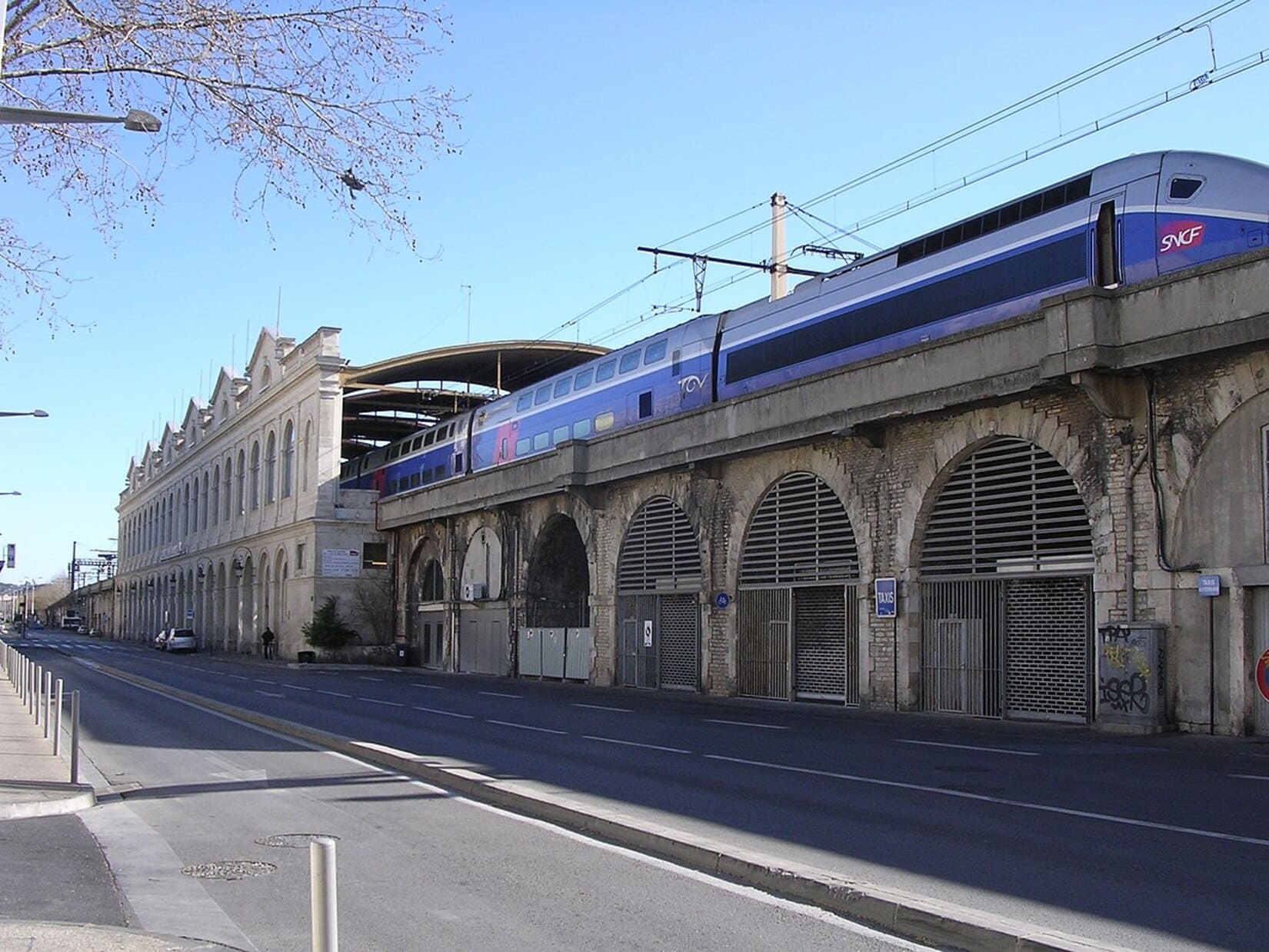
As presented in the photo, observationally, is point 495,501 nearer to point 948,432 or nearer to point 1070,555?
point 948,432

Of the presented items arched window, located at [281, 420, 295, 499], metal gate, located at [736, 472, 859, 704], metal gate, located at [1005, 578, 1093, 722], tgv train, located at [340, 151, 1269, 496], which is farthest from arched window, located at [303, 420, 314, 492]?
metal gate, located at [1005, 578, 1093, 722]

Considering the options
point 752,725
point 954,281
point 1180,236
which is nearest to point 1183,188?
point 1180,236

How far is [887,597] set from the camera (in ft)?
82.4

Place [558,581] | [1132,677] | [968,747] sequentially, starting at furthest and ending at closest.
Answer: [558,581] → [1132,677] → [968,747]

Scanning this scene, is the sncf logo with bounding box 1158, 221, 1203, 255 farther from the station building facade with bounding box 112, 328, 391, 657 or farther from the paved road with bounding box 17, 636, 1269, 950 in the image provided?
the station building facade with bounding box 112, 328, 391, 657

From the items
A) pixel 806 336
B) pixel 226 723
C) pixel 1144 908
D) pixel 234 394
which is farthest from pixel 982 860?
pixel 234 394

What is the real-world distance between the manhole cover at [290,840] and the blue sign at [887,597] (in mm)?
16439

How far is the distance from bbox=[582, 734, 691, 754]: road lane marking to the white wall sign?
44283mm

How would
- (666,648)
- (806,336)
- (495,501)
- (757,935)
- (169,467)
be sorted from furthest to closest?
(169,467) → (495,501) → (666,648) → (806,336) → (757,935)

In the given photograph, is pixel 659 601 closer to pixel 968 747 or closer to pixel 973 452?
pixel 973 452

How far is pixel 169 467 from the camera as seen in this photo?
106 m

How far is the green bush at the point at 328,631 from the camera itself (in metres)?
58.2

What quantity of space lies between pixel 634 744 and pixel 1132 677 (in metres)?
7.99

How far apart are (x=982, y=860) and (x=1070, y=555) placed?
1422 centimetres
